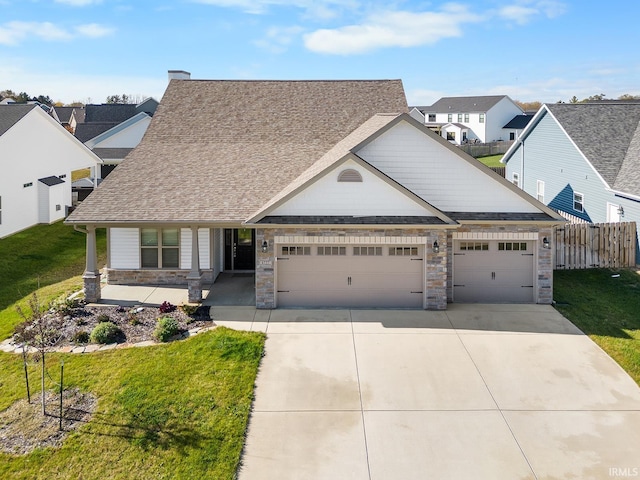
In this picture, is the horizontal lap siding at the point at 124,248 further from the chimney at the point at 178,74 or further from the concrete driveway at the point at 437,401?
the chimney at the point at 178,74

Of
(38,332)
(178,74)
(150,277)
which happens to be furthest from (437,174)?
(178,74)

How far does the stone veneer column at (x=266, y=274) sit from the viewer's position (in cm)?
1605

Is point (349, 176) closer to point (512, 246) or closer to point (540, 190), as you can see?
point (512, 246)

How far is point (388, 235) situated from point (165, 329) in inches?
258

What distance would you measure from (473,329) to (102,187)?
→ 12067mm

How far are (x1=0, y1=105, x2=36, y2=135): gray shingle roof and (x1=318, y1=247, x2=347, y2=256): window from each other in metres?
18.9

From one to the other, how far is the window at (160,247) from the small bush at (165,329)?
5.08m

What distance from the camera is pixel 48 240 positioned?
88.8ft

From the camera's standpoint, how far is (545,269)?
54.5 feet

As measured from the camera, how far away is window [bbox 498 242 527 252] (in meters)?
16.8

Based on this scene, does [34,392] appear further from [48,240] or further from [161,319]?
[48,240]

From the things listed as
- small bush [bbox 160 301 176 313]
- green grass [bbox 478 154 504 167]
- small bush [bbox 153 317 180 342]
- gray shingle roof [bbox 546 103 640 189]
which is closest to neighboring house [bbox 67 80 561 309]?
small bush [bbox 160 301 176 313]

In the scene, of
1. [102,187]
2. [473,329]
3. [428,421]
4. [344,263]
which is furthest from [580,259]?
[102,187]

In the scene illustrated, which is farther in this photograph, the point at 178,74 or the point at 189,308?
the point at 178,74
